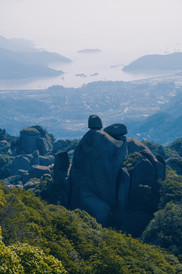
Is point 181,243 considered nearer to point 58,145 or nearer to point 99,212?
point 99,212

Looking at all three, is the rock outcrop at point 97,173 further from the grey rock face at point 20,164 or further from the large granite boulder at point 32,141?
the large granite boulder at point 32,141

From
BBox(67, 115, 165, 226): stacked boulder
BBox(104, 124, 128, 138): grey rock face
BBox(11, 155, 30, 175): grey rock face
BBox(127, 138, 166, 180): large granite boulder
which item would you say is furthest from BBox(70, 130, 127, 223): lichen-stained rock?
BBox(11, 155, 30, 175): grey rock face

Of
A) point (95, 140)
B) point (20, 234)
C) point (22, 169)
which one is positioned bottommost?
point (22, 169)

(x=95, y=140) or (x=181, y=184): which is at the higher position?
(x=95, y=140)

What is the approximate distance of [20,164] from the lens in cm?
9856

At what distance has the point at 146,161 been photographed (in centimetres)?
5672

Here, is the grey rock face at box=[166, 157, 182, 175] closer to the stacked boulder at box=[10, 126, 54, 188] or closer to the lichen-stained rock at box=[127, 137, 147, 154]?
the lichen-stained rock at box=[127, 137, 147, 154]

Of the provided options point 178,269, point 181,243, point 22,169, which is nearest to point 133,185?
point 181,243

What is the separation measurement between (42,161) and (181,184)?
49252 millimetres

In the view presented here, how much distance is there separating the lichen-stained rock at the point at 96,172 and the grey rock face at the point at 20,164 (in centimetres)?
4266

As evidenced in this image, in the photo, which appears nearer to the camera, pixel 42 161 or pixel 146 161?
pixel 146 161

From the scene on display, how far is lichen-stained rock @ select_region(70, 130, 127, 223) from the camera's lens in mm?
55219

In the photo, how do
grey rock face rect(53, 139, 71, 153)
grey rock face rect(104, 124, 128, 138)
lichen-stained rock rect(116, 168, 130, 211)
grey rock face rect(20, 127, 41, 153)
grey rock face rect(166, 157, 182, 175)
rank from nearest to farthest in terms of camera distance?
lichen-stained rock rect(116, 168, 130, 211)
grey rock face rect(104, 124, 128, 138)
grey rock face rect(166, 157, 182, 175)
grey rock face rect(20, 127, 41, 153)
grey rock face rect(53, 139, 71, 153)

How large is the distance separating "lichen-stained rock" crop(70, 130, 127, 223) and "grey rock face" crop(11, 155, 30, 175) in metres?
42.7
